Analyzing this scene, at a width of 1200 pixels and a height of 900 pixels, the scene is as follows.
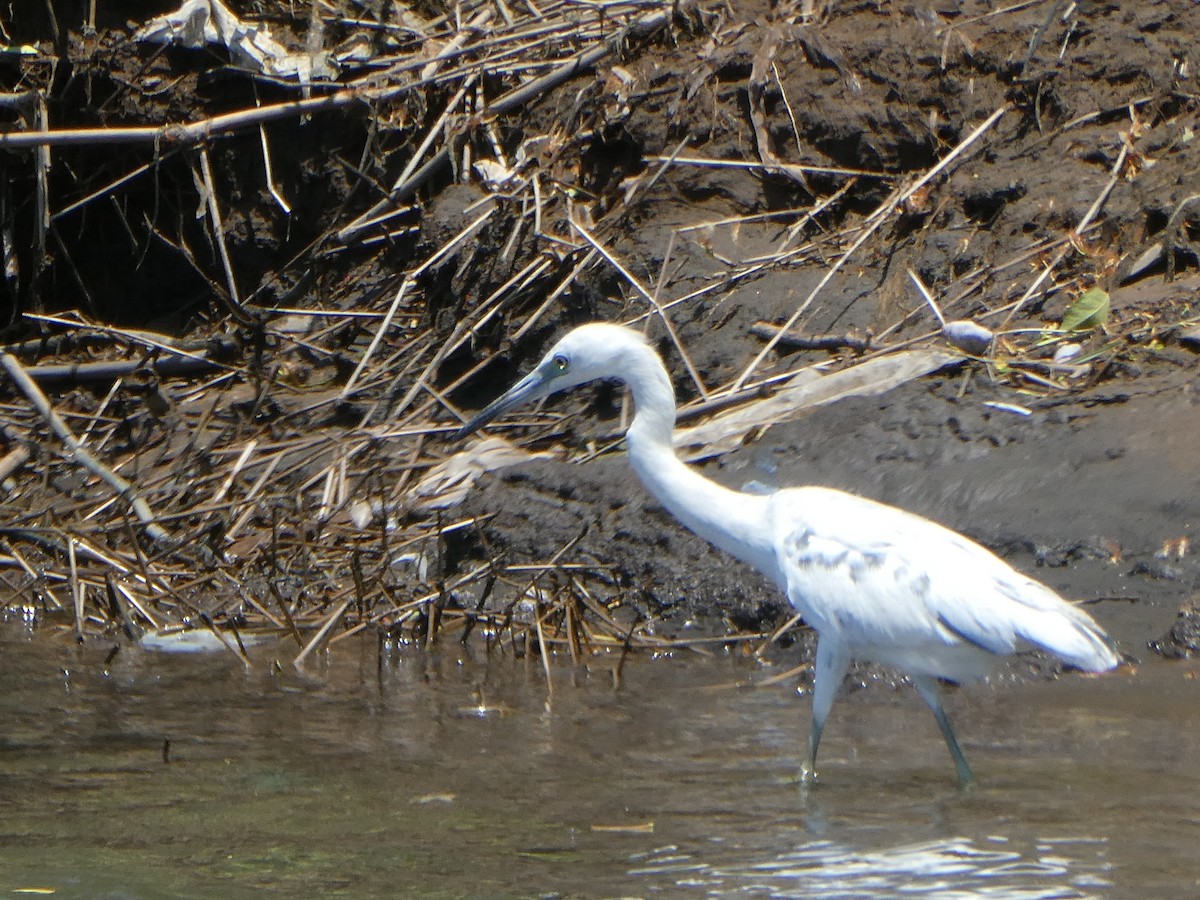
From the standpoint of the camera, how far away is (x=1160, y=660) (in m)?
5.87

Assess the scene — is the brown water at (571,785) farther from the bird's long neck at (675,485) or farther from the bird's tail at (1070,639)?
the bird's long neck at (675,485)

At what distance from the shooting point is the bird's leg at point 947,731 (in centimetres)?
487

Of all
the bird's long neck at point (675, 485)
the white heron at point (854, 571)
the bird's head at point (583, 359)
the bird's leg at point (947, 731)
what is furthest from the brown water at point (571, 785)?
the bird's head at point (583, 359)

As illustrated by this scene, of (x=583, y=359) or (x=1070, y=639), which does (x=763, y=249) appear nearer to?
(x=583, y=359)

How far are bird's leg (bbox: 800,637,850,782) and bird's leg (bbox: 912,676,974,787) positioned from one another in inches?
10.7

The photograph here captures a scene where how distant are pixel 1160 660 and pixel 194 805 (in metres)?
3.54

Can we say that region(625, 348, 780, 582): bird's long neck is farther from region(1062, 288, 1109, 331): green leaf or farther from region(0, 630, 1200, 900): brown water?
region(1062, 288, 1109, 331): green leaf

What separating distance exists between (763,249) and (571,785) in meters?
4.90

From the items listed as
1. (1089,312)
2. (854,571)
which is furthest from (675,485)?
A: (1089,312)

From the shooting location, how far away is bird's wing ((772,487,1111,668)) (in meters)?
4.93

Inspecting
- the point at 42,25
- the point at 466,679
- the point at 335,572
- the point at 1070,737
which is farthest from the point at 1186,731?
the point at 42,25

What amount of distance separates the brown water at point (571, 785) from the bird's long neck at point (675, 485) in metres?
0.71

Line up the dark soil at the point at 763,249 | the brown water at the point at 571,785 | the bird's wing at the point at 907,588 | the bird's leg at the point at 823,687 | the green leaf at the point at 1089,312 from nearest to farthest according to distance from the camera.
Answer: the brown water at the point at 571,785 < the bird's wing at the point at 907,588 < the bird's leg at the point at 823,687 < the dark soil at the point at 763,249 < the green leaf at the point at 1089,312

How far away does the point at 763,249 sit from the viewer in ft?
30.5
